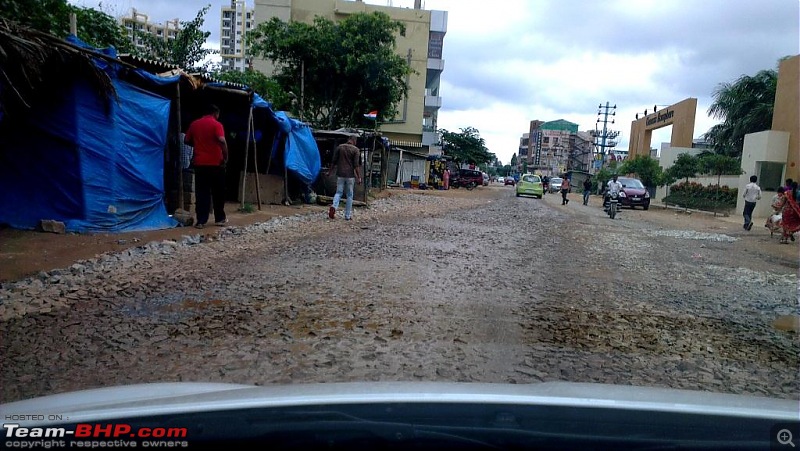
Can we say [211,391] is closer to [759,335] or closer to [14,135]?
[759,335]

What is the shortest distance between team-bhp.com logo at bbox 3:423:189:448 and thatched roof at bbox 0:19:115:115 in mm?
5958

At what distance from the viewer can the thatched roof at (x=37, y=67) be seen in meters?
6.39

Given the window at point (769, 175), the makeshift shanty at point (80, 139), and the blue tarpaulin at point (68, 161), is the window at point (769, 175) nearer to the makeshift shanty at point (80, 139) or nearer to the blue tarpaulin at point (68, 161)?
the makeshift shanty at point (80, 139)

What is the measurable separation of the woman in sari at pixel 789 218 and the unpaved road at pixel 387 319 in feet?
14.0

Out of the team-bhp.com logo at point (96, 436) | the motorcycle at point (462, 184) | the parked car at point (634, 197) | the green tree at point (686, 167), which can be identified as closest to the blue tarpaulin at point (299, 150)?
the team-bhp.com logo at point (96, 436)

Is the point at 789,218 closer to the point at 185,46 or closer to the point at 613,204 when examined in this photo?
the point at 613,204

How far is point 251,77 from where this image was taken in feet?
73.3

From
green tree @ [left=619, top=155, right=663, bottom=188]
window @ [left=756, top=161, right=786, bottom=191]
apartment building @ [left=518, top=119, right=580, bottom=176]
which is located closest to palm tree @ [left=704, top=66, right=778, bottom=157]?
green tree @ [left=619, top=155, right=663, bottom=188]

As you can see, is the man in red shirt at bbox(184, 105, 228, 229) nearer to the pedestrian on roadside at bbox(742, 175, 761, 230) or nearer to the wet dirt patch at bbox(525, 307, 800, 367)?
the wet dirt patch at bbox(525, 307, 800, 367)

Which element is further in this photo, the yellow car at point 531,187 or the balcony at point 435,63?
the balcony at point 435,63

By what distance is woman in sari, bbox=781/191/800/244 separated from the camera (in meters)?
12.1

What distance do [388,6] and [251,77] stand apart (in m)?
23.2

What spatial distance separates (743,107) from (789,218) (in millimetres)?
21497

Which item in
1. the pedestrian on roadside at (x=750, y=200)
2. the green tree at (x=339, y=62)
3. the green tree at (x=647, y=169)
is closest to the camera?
the pedestrian on roadside at (x=750, y=200)
